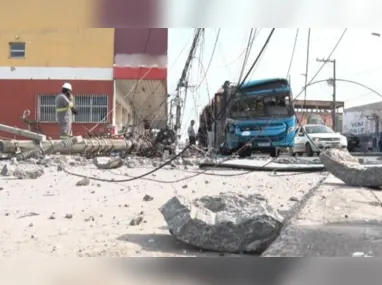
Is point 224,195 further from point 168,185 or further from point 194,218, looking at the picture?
point 168,185

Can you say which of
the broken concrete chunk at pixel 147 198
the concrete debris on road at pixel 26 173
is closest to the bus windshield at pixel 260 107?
the concrete debris on road at pixel 26 173

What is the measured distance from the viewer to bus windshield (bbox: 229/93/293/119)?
15180 mm

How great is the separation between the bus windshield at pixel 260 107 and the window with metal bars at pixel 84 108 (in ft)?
19.6

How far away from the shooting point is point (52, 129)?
1962 cm

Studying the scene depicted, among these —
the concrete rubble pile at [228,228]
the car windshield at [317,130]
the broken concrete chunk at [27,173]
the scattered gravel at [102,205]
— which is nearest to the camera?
the concrete rubble pile at [228,228]

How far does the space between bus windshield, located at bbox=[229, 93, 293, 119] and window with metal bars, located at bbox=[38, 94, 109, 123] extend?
5.98m

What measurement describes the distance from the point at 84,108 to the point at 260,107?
7.43 m

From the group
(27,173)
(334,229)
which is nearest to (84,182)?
(27,173)

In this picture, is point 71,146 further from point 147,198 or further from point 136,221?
point 136,221

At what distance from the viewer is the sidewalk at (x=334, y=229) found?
2.86 meters

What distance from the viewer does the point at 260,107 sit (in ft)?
50.8
